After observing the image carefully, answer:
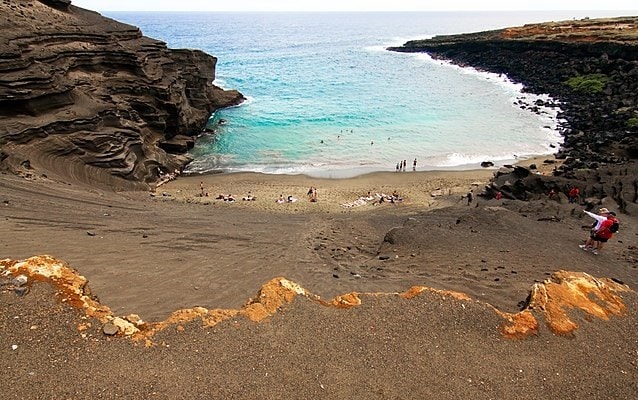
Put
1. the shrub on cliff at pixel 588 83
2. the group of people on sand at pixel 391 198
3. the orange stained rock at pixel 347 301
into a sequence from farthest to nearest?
the shrub on cliff at pixel 588 83 < the group of people on sand at pixel 391 198 < the orange stained rock at pixel 347 301

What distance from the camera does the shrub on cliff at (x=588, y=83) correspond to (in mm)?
55506

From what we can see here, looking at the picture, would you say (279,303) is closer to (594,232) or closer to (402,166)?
(594,232)

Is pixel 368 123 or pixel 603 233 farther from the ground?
pixel 603 233

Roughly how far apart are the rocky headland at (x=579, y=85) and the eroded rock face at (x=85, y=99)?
2247 centimetres

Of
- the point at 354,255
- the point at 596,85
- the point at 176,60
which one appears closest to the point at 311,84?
the point at 176,60

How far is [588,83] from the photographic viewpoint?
5753cm

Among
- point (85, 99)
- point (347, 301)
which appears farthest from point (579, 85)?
point (347, 301)

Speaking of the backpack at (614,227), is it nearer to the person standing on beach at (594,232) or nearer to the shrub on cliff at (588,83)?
the person standing on beach at (594,232)

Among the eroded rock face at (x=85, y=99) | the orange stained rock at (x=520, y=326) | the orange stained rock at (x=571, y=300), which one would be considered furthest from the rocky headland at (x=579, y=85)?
the eroded rock face at (x=85, y=99)

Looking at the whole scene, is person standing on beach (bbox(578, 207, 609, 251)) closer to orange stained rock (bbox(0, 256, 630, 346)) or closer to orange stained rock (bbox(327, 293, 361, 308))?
orange stained rock (bbox(0, 256, 630, 346))

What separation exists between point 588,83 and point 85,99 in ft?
191

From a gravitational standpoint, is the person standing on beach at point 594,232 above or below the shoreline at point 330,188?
above

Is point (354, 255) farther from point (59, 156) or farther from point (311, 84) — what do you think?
point (311, 84)

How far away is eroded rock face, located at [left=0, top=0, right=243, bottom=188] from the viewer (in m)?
22.9
